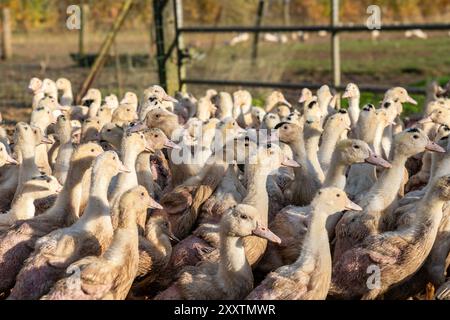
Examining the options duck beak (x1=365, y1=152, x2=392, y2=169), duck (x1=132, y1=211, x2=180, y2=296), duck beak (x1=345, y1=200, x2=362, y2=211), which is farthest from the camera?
duck beak (x1=365, y1=152, x2=392, y2=169)

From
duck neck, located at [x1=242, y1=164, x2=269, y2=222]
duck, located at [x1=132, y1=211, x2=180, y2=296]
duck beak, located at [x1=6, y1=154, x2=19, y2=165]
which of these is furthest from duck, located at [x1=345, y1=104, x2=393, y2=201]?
duck beak, located at [x1=6, y1=154, x2=19, y2=165]

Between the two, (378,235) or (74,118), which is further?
(74,118)

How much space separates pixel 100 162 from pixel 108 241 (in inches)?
24.2

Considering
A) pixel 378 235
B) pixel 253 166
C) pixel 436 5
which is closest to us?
pixel 378 235

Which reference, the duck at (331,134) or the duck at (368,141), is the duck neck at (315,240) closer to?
→ the duck at (368,141)

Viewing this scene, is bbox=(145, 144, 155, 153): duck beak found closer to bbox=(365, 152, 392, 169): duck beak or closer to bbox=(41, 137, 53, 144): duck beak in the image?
bbox=(41, 137, 53, 144): duck beak

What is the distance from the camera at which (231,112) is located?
9719mm

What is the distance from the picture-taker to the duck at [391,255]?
5445 mm

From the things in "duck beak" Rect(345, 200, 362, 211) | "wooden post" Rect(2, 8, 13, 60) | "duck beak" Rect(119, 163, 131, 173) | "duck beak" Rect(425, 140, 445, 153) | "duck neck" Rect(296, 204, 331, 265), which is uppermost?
"wooden post" Rect(2, 8, 13, 60)

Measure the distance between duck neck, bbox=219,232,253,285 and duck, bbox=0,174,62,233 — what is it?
1826 mm

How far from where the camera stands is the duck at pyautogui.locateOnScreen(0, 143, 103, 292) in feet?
18.7

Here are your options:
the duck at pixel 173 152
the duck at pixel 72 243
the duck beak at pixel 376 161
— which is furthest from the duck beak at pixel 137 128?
the duck beak at pixel 376 161
